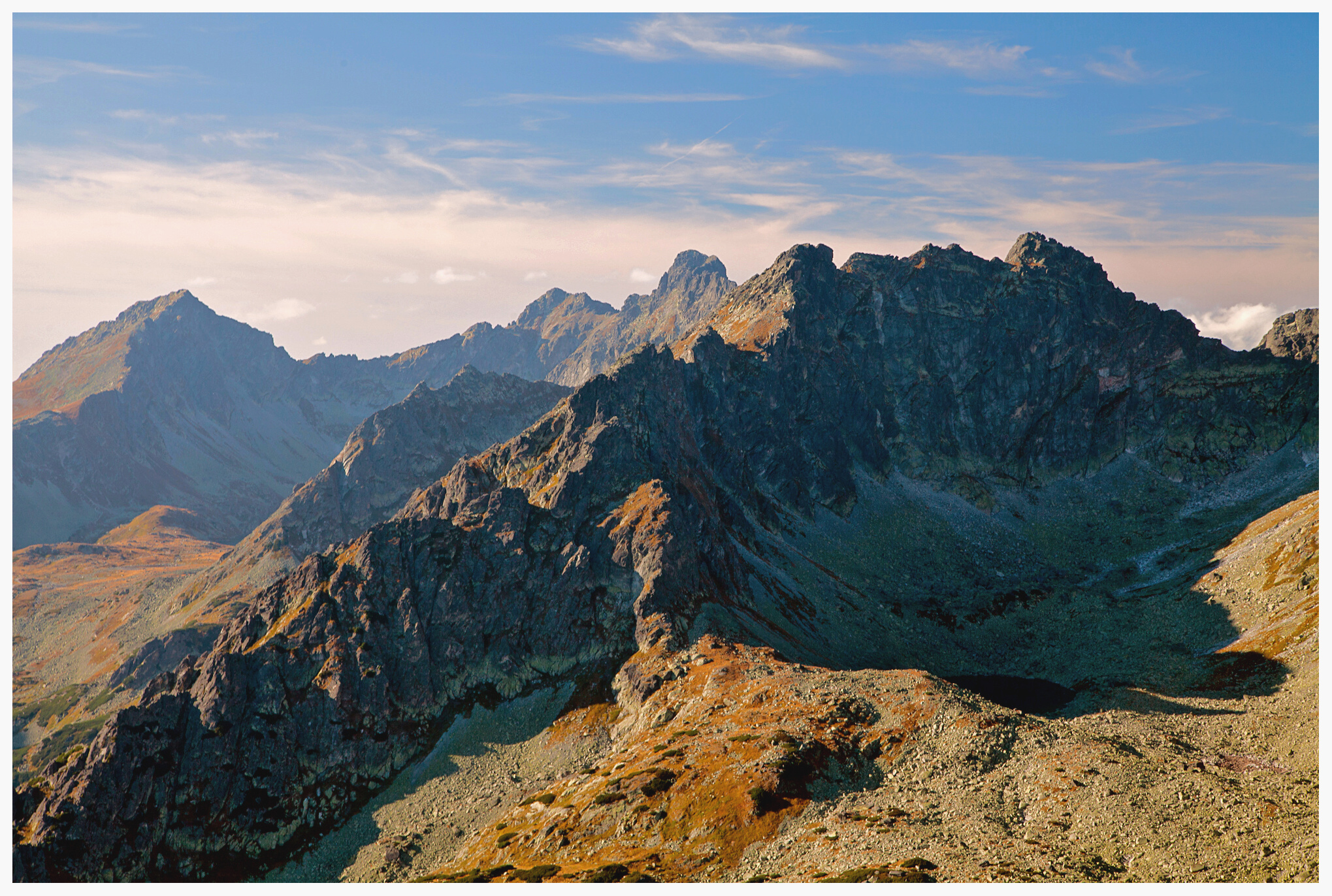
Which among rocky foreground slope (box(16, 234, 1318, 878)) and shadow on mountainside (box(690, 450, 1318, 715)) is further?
shadow on mountainside (box(690, 450, 1318, 715))

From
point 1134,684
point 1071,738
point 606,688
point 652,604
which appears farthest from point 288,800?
point 1134,684

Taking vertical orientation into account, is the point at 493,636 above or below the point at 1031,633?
above

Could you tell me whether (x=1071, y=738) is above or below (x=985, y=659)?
above

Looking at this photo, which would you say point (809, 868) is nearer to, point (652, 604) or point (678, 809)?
point (678, 809)

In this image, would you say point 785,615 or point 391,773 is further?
point 785,615

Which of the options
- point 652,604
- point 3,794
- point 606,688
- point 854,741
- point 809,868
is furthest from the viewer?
point 652,604

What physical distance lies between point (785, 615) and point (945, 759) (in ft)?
256

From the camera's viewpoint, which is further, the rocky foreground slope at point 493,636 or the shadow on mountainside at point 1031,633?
the shadow on mountainside at point 1031,633

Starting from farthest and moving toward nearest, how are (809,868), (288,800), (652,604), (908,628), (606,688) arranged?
(908,628)
(652,604)
(606,688)
(288,800)
(809,868)

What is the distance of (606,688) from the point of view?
404 ft

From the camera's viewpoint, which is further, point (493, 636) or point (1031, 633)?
point (1031, 633)

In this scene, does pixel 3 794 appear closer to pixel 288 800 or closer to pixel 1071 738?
pixel 288 800

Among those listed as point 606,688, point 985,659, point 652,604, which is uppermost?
point 652,604

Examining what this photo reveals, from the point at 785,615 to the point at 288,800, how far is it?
306 feet
